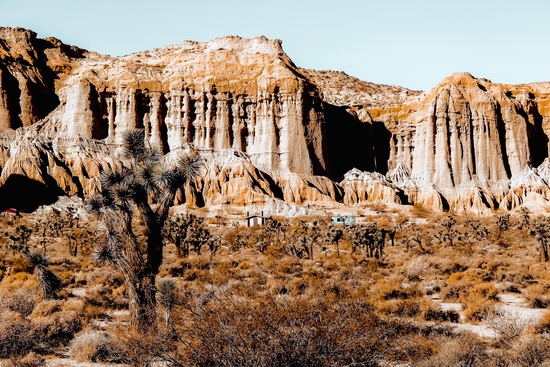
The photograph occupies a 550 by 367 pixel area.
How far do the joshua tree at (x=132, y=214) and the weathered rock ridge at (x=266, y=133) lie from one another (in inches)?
2219

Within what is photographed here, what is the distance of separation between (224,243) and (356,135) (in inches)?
2160

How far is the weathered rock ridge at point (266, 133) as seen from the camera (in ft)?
255

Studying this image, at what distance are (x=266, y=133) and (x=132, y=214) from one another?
69.1 m

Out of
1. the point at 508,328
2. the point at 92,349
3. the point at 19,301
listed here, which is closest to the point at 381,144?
the point at 19,301

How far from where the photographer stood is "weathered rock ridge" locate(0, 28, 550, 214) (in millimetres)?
77875

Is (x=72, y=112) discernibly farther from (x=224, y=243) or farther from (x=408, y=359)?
(x=408, y=359)

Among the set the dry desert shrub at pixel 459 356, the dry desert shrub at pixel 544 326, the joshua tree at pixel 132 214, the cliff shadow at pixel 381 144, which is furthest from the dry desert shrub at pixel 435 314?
the cliff shadow at pixel 381 144

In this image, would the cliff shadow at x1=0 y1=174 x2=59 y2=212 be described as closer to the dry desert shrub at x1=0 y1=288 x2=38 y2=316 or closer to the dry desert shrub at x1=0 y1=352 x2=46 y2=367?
the dry desert shrub at x1=0 y1=288 x2=38 y2=316

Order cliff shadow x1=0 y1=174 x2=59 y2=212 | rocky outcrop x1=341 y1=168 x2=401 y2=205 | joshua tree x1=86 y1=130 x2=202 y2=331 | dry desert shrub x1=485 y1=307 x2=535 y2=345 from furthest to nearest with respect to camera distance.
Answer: rocky outcrop x1=341 y1=168 x2=401 y2=205 → cliff shadow x1=0 y1=174 x2=59 y2=212 → joshua tree x1=86 y1=130 x2=202 y2=331 → dry desert shrub x1=485 y1=307 x2=535 y2=345

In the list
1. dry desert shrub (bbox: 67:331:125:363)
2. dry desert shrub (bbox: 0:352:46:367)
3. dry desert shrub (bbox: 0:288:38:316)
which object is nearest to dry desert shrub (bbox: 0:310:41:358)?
dry desert shrub (bbox: 0:352:46:367)

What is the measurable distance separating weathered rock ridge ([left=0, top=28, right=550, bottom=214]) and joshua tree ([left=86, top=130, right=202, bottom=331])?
5637 centimetres

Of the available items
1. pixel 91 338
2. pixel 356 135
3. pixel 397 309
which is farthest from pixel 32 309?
pixel 356 135

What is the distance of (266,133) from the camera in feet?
273

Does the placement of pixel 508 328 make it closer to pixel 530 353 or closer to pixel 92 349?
pixel 530 353
